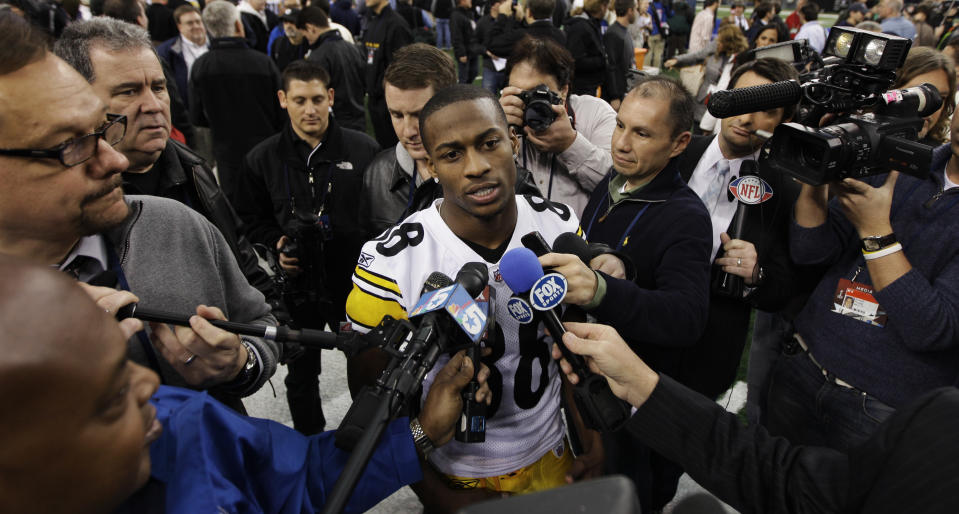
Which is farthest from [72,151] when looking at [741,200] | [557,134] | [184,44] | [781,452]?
[184,44]

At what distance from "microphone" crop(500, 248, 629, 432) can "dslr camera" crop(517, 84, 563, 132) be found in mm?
1376

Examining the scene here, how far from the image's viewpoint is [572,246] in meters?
1.73

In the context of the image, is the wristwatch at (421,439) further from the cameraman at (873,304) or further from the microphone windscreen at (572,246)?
the cameraman at (873,304)

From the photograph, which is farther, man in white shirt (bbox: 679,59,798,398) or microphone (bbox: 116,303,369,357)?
man in white shirt (bbox: 679,59,798,398)

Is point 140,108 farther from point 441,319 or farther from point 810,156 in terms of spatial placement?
point 810,156

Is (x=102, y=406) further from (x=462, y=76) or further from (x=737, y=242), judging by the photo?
(x=462, y=76)

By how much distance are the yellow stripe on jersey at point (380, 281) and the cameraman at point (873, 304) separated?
147 centimetres

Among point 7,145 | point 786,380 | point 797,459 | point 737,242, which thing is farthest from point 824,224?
point 7,145

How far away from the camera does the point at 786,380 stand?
2334 mm

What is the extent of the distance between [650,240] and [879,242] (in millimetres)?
717

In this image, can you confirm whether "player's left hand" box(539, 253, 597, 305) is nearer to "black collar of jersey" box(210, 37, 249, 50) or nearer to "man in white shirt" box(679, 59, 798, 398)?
"man in white shirt" box(679, 59, 798, 398)

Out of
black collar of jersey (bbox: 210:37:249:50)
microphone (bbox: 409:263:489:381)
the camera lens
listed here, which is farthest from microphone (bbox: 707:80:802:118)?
black collar of jersey (bbox: 210:37:249:50)

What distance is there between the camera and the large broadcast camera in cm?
170

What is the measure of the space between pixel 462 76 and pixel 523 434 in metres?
9.79
